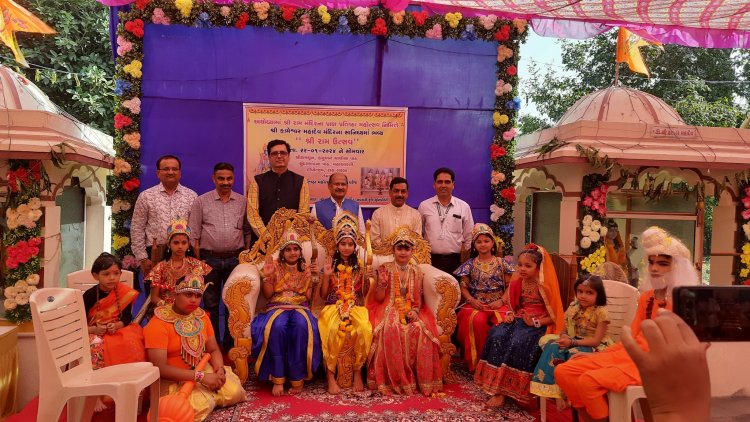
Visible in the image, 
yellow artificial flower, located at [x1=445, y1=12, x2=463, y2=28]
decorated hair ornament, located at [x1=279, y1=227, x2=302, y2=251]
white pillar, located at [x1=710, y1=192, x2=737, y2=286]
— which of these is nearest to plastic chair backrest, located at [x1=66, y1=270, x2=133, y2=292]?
decorated hair ornament, located at [x1=279, y1=227, x2=302, y2=251]

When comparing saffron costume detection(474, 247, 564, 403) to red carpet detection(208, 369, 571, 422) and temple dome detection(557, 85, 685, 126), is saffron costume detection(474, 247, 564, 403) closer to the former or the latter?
red carpet detection(208, 369, 571, 422)

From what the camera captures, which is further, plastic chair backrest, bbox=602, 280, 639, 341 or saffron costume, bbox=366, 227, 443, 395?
saffron costume, bbox=366, 227, 443, 395

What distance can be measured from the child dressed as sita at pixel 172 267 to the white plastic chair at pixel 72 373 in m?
1.00

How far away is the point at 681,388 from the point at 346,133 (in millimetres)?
5498

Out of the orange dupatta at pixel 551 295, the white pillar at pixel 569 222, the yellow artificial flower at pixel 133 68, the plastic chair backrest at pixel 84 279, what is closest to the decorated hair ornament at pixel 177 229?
the plastic chair backrest at pixel 84 279

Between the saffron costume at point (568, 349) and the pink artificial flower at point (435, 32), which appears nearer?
the saffron costume at point (568, 349)

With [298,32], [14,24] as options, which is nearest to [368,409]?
[298,32]

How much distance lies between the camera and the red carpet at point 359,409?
400 centimetres

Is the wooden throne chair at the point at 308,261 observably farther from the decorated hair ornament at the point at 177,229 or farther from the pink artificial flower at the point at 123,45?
the pink artificial flower at the point at 123,45

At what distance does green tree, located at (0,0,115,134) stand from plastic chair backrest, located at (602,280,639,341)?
37.2 feet

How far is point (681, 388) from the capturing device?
115 cm

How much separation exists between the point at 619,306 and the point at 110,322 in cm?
373

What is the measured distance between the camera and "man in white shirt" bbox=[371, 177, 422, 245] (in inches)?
221

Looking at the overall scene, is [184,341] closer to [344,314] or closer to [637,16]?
[344,314]
